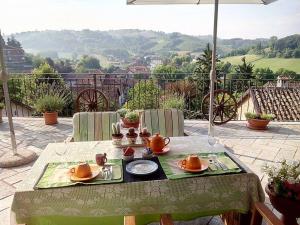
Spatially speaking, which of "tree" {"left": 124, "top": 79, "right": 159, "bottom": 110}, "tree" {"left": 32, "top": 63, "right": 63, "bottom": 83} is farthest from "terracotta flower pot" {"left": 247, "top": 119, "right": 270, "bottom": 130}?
"tree" {"left": 32, "top": 63, "right": 63, "bottom": 83}

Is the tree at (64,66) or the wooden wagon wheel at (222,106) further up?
the tree at (64,66)

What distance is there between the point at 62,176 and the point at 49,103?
3.77 metres

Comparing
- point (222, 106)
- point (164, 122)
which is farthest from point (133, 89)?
point (164, 122)

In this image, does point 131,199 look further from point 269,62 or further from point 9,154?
point 269,62

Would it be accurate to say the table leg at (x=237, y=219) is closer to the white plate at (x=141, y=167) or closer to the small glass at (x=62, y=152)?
the white plate at (x=141, y=167)

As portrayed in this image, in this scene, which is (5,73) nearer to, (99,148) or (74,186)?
(99,148)

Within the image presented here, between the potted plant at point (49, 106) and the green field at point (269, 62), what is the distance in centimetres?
2146

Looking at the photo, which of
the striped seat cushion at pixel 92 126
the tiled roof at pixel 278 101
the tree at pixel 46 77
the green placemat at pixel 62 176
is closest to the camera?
the green placemat at pixel 62 176

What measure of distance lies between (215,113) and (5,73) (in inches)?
143

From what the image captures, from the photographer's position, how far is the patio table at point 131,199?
158 centimetres

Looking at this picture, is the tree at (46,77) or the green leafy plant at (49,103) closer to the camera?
the green leafy plant at (49,103)

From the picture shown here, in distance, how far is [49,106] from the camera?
525 cm

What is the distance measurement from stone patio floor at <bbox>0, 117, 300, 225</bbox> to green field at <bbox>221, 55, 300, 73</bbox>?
20846mm

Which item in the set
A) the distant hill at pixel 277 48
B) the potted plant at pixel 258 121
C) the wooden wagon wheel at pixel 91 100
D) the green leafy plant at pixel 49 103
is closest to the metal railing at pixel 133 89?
the wooden wagon wheel at pixel 91 100
